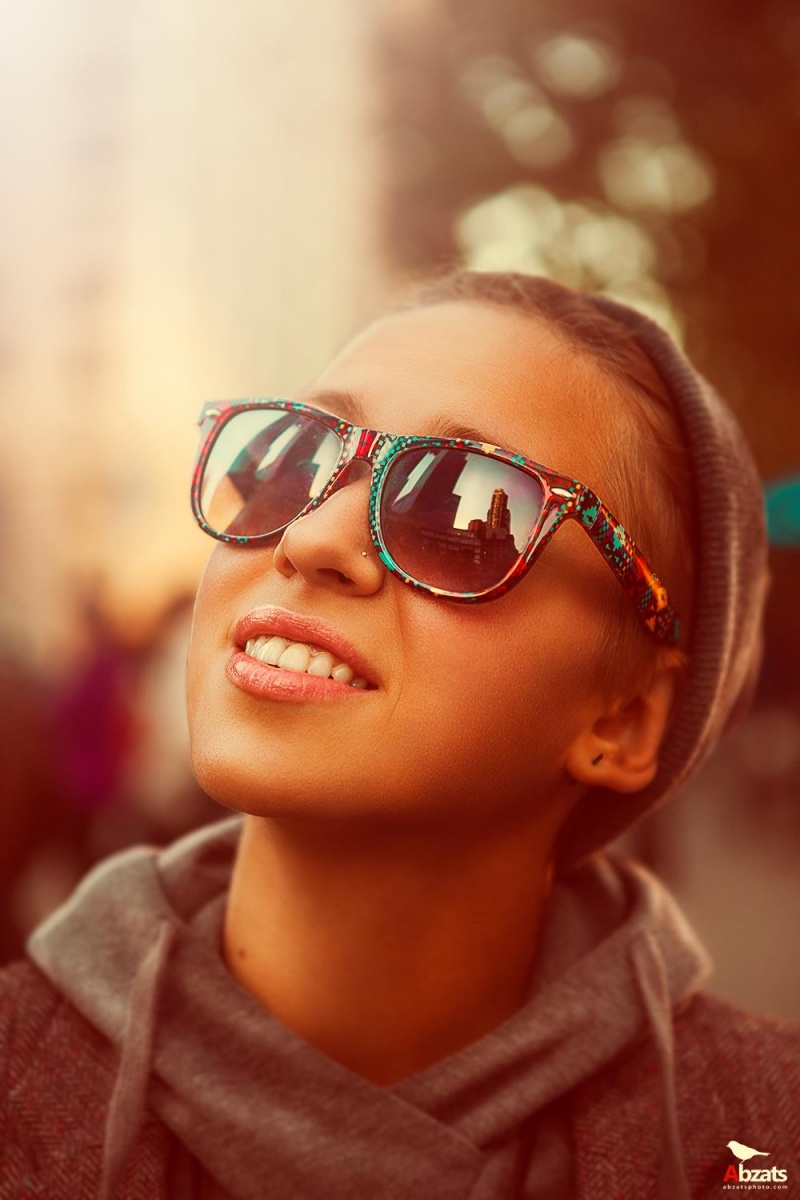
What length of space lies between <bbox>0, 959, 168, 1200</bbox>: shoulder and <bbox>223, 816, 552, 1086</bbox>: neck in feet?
0.86

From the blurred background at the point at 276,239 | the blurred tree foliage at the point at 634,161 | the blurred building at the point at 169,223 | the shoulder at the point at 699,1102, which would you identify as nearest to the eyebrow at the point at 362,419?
the shoulder at the point at 699,1102

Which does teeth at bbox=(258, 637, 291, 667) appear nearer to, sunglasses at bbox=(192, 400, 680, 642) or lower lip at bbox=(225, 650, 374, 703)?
lower lip at bbox=(225, 650, 374, 703)

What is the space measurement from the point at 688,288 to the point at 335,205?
4.49 feet

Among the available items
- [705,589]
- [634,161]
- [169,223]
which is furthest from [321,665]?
[634,161]

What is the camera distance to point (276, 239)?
3846 millimetres

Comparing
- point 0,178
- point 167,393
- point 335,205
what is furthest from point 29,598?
point 335,205

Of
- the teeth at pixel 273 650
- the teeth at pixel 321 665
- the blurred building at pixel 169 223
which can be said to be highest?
the blurred building at pixel 169 223

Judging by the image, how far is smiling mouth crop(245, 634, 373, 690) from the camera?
150 cm

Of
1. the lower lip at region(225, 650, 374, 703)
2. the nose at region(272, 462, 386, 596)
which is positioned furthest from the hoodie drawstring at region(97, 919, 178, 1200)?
the nose at region(272, 462, 386, 596)

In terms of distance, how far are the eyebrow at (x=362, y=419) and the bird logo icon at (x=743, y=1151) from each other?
1088 millimetres

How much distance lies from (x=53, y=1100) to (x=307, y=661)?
0.74m

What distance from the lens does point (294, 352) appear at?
3521 millimetres

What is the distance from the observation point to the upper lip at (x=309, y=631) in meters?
1.50

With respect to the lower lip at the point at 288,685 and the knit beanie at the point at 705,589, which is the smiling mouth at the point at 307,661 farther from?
the knit beanie at the point at 705,589
